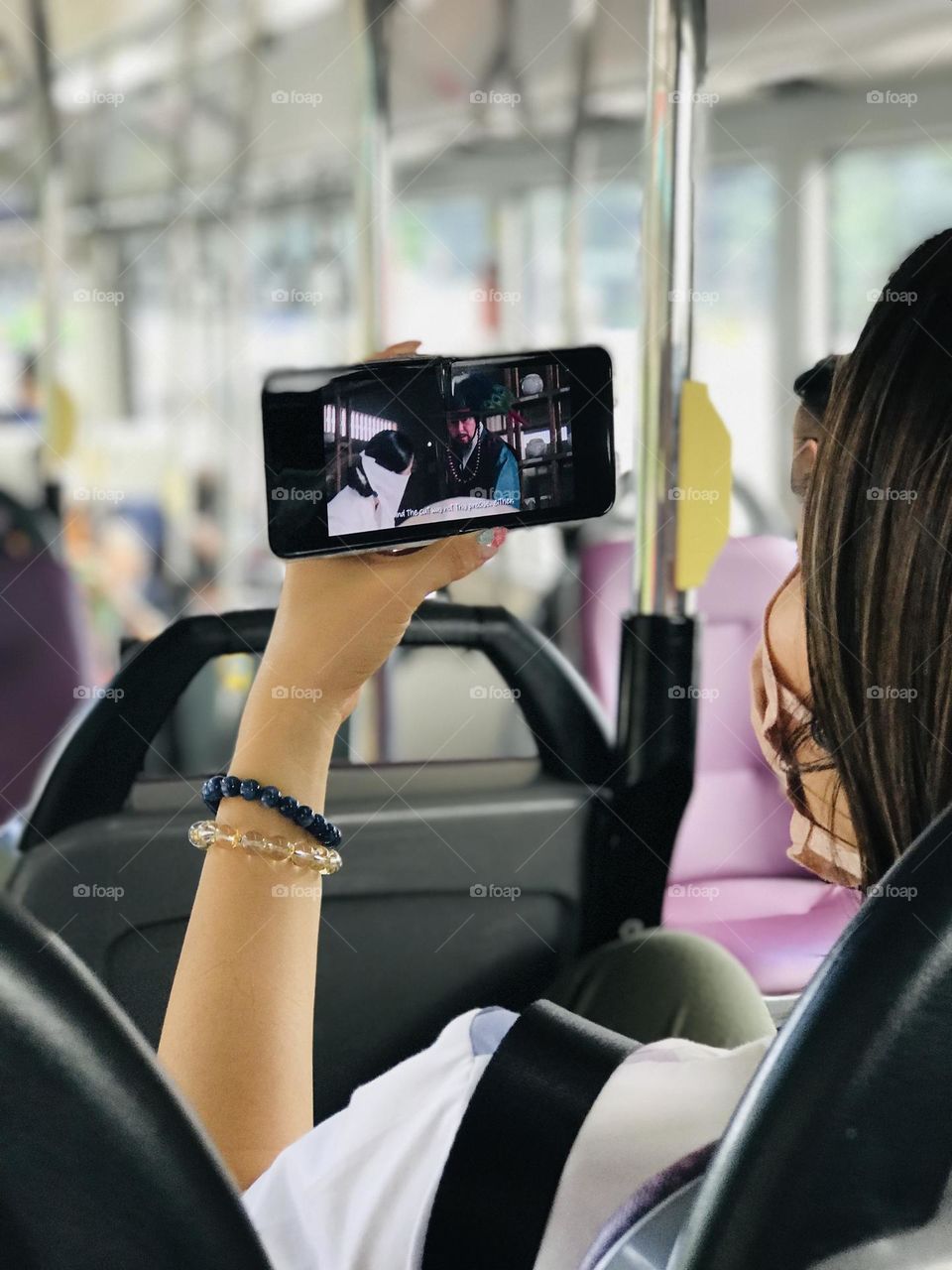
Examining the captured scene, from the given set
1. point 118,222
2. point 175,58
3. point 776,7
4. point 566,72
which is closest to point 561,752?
point 776,7

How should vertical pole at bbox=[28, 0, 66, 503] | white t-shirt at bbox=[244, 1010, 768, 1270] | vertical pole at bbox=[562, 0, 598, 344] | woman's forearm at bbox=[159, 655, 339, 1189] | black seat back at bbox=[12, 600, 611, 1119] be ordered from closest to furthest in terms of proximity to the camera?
white t-shirt at bbox=[244, 1010, 768, 1270] → woman's forearm at bbox=[159, 655, 339, 1189] → black seat back at bbox=[12, 600, 611, 1119] → vertical pole at bbox=[28, 0, 66, 503] → vertical pole at bbox=[562, 0, 598, 344]

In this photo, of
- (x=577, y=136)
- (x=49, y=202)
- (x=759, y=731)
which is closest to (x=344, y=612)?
(x=759, y=731)

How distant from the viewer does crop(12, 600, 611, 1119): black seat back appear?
677mm

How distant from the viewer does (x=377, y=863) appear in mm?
715

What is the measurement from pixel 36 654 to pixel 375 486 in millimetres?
1165

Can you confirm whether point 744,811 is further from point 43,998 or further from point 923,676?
point 43,998

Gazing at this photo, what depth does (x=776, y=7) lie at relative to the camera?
1.76 m

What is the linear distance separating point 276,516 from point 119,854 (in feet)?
0.86

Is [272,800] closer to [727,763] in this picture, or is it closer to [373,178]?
[373,178]

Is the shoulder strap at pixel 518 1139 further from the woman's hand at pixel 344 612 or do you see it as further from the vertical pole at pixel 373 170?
the vertical pole at pixel 373 170

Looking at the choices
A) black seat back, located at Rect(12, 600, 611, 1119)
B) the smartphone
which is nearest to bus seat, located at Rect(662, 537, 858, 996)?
black seat back, located at Rect(12, 600, 611, 1119)

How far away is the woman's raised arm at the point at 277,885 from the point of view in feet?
1.61

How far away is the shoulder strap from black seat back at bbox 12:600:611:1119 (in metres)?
0.27

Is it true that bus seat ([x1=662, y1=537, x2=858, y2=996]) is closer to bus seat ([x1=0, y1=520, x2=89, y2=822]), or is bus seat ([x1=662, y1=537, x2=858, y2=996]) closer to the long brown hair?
the long brown hair
